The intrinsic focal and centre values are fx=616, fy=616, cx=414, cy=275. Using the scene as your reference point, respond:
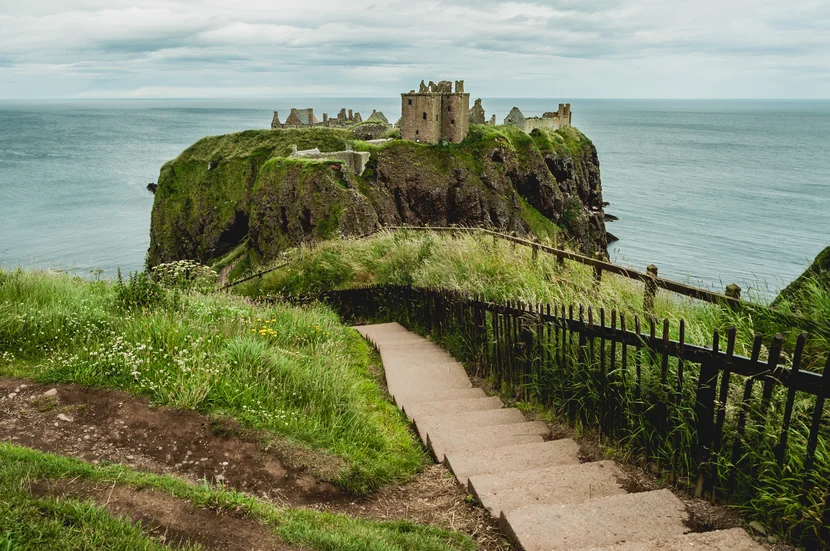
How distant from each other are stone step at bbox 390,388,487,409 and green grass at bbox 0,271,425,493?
273 mm

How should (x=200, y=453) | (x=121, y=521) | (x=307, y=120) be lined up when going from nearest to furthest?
(x=121, y=521)
(x=200, y=453)
(x=307, y=120)

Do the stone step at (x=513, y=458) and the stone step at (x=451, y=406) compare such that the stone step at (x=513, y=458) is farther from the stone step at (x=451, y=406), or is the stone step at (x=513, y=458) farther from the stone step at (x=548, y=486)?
the stone step at (x=451, y=406)

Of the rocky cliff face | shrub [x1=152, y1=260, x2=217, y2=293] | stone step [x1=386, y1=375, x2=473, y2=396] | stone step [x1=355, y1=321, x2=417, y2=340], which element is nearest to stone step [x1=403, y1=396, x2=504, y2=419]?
stone step [x1=386, y1=375, x2=473, y2=396]

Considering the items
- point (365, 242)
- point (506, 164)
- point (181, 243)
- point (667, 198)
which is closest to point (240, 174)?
point (181, 243)

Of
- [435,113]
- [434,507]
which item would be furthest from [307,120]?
[434,507]

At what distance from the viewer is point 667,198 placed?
10331 cm

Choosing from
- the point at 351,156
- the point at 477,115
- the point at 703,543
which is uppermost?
the point at 477,115

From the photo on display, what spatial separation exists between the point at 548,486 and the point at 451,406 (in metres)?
2.69

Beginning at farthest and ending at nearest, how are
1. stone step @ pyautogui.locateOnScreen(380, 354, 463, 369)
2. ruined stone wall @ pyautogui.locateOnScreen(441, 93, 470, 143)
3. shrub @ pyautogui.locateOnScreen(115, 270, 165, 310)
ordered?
ruined stone wall @ pyautogui.locateOnScreen(441, 93, 470, 143), stone step @ pyautogui.locateOnScreen(380, 354, 463, 369), shrub @ pyautogui.locateOnScreen(115, 270, 165, 310)

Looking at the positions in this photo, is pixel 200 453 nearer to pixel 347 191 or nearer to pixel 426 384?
pixel 426 384

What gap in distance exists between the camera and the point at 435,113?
Answer: 66.8 meters

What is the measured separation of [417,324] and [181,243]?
211ft

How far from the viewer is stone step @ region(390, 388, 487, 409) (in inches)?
331

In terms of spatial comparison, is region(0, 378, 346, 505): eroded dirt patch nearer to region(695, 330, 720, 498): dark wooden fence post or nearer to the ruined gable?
region(695, 330, 720, 498): dark wooden fence post
